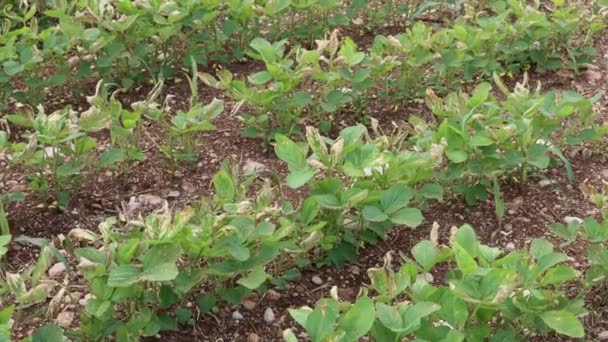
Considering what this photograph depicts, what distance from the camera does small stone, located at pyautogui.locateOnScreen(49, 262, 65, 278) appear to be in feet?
8.63

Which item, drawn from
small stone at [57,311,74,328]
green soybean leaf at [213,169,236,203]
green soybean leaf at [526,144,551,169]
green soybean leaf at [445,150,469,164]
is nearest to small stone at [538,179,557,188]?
green soybean leaf at [526,144,551,169]

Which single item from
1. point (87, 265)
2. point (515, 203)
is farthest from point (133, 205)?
point (515, 203)

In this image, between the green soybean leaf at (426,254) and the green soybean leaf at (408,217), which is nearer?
the green soybean leaf at (426,254)

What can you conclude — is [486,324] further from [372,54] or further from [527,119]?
Result: [372,54]

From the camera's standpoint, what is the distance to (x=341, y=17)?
3865 mm

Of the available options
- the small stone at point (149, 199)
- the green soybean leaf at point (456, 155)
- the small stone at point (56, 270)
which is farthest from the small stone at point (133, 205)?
the green soybean leaf at point (456, 155)

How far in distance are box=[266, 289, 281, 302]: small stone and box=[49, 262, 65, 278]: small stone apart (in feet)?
1.99

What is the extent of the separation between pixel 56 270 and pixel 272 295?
0.64 metres

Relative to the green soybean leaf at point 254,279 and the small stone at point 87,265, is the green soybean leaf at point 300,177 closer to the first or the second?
the green soybean leaf at point 254,279

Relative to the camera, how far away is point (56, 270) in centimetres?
264

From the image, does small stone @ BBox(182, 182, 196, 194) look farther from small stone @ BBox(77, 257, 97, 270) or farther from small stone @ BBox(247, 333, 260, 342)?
small stone @ BBox(77, 257, 97, 270)

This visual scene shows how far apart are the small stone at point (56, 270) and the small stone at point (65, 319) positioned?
0.74 ft

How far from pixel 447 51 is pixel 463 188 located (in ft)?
2.40

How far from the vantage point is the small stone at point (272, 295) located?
2.54m
